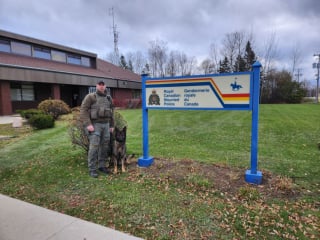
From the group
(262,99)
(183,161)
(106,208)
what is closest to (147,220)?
(106,208)

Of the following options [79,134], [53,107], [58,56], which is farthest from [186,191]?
[58,56]

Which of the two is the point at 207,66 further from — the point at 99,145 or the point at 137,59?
the point at 99,145

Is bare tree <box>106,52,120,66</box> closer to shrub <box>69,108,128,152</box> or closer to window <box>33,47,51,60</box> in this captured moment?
window <box>33,47,51,60</box>

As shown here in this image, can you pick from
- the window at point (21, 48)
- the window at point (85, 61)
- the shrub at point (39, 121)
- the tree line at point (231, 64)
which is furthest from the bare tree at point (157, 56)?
the shrub at point (39, 121)

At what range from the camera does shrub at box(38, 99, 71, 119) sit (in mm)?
12213

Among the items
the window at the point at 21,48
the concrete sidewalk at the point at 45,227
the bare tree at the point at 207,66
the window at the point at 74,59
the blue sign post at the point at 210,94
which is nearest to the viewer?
the concrete sidewalk at the point at 45,227

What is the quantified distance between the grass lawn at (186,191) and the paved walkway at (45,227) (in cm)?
17

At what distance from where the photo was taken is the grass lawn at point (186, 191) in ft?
8.12

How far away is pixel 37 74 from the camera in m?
16.8

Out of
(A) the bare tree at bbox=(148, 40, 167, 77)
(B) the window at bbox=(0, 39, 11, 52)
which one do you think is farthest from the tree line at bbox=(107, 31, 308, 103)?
(B) the window at bbox=(0, 39, 11, 52)

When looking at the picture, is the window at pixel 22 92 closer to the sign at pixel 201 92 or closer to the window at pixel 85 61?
the window at pixel 85 61

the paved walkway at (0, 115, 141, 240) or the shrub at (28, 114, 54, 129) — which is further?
the shrub at (28, 114, 54, 129)

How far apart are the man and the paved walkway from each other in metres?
1.28

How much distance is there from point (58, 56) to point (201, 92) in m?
21.8
